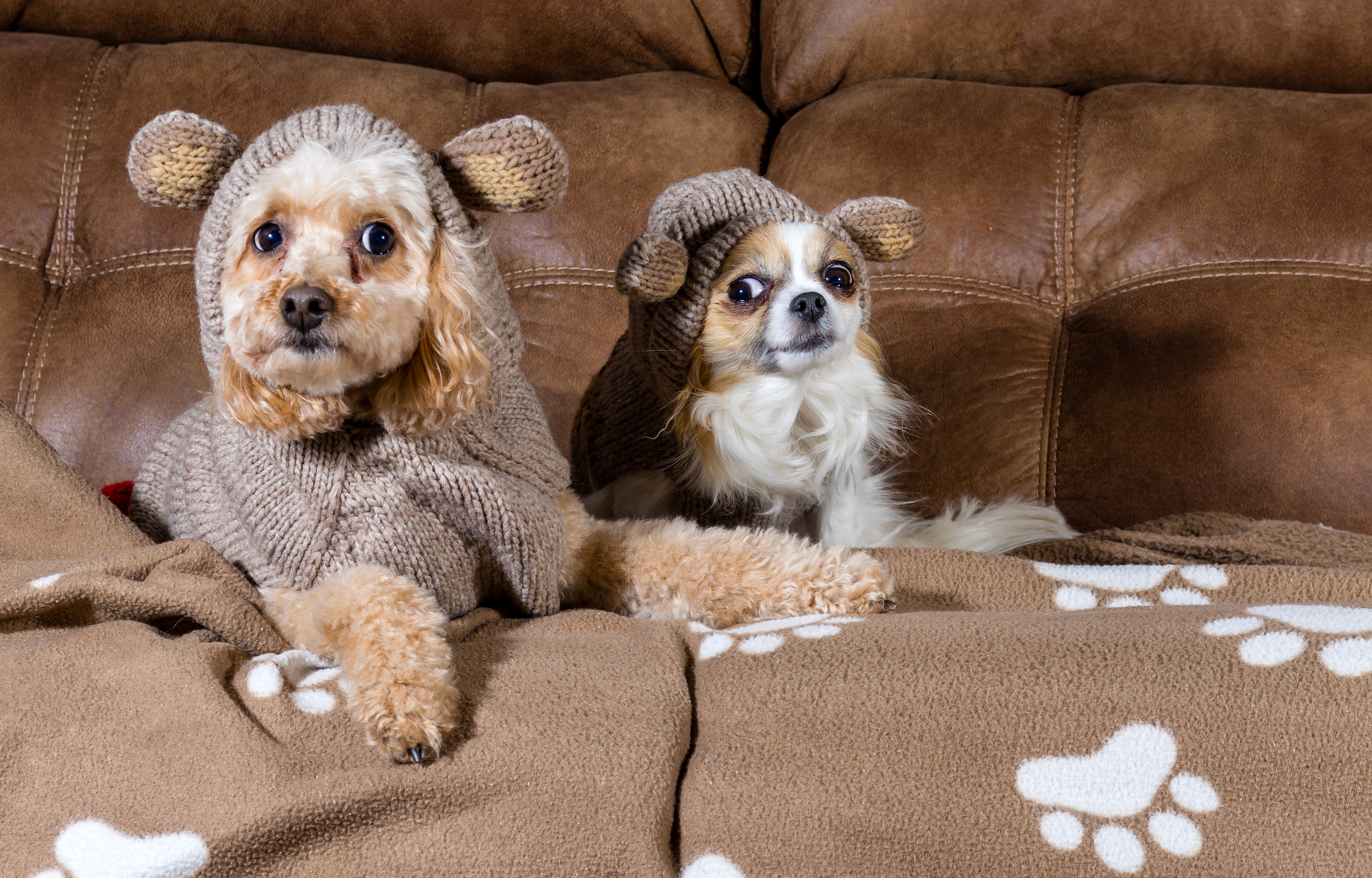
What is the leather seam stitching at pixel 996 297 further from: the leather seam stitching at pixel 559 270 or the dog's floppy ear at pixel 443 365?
the dog's floppy ear at pixel 443 365

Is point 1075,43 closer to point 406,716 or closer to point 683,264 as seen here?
point 683,264

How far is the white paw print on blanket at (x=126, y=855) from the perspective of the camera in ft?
2.62

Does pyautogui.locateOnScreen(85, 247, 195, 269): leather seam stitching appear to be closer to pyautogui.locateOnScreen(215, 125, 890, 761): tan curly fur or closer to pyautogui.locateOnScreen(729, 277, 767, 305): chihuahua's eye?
pyautogui.locateOnScreen(215, 125, 890, 761): tan curly fur

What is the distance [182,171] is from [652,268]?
1.56ft

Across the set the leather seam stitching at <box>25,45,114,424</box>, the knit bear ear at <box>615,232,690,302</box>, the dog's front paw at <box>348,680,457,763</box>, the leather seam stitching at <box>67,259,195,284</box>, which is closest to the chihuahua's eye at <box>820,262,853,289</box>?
the knit bear ear at <box>615,232,690,302</box>

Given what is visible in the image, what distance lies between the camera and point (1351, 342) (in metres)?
1.53

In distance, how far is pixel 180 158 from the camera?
106 centimetres

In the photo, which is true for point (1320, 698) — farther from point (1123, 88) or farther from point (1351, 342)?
point (1123, 88)

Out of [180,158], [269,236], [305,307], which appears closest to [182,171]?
[180,158]

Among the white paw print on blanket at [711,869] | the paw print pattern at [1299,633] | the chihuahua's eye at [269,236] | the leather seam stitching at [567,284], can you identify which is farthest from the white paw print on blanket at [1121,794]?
the leather seam stitching at [567,284]

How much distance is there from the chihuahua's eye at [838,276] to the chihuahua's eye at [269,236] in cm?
63

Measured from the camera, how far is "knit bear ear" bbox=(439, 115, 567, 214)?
106cm

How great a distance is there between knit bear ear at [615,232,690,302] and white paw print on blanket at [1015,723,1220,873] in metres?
0.64

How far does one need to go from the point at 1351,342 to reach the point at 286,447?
4.52ft
